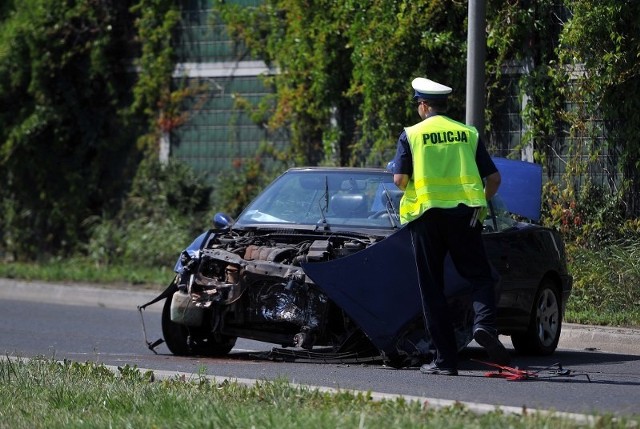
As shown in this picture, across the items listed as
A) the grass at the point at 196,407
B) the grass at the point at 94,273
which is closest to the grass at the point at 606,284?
the grass at the point at 94,273

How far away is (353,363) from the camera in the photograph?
31.0ft

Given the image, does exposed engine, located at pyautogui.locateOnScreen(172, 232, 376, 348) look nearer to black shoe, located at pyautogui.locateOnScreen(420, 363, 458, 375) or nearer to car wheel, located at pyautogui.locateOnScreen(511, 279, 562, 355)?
black shoe, located at pyautogui.locateOnScreen(420, 363, 458, 375)

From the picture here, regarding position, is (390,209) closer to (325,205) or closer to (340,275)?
(325,205)

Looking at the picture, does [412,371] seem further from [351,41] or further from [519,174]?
[351,41]

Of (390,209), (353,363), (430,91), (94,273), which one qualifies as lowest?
(94,273)

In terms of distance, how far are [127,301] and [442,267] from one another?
7.65 m

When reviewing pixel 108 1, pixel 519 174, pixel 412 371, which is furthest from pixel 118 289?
pixel 412 371

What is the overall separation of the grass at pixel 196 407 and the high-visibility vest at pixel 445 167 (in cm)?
172

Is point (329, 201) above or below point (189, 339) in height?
above

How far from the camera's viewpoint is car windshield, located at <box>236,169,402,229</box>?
32.9 ft

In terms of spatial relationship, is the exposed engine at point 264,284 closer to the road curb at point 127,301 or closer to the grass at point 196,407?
the grass at point 196,407

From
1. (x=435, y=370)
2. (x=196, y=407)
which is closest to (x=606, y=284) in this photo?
(x=435, y=370)

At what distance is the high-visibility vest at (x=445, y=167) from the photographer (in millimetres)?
8430

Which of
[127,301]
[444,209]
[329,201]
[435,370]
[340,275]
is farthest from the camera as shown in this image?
[127,301]
